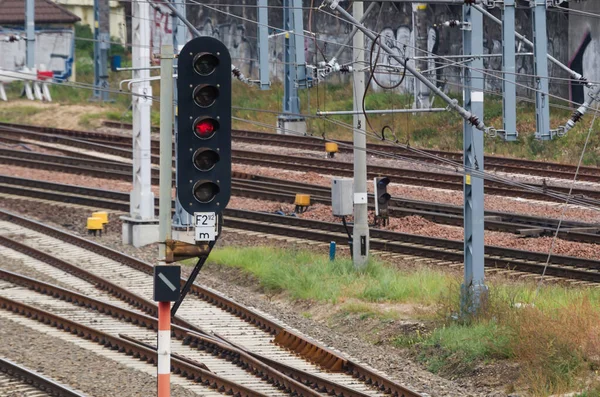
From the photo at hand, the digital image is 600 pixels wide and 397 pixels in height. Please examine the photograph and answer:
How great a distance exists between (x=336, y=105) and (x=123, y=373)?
2883 cm

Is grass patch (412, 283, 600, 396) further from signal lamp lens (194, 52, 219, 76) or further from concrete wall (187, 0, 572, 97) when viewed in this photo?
concrete wall (187, 0, 572, 97)

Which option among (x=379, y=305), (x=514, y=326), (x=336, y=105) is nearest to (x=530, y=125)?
(x=336, y=105)

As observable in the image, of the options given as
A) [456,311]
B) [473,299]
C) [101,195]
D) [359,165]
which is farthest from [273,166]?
[473,299]

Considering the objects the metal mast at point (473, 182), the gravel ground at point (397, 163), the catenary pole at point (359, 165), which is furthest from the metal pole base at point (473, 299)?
the gravel ground at point (397, 163)

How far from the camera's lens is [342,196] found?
20.5m

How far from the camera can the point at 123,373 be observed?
14.1 metres

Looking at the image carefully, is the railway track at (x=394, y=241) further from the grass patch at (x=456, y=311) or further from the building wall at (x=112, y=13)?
the building wall at (x=112, y=13)

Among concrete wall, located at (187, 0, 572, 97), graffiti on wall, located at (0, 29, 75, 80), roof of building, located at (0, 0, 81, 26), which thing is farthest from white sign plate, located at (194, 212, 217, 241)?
roof of building, located at (0, 0, 81, 26)

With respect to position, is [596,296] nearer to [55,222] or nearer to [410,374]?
[410,374]

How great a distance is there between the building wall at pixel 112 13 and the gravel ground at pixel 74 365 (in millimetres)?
38775

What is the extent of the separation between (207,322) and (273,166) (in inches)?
569

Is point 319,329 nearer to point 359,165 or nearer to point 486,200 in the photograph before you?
point 359,165

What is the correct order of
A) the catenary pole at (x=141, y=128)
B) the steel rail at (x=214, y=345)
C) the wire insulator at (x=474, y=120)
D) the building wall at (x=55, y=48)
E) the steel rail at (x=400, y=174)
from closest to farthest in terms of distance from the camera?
the steel rail at (x=214, y=345)
the wire insulator at (x=474, y=120)
the catenary pole at (x=141, y=128)
the steel rail at (x=400, y=174)
the building wall at (x=55, y=48)

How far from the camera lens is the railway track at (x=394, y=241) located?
770 inches
